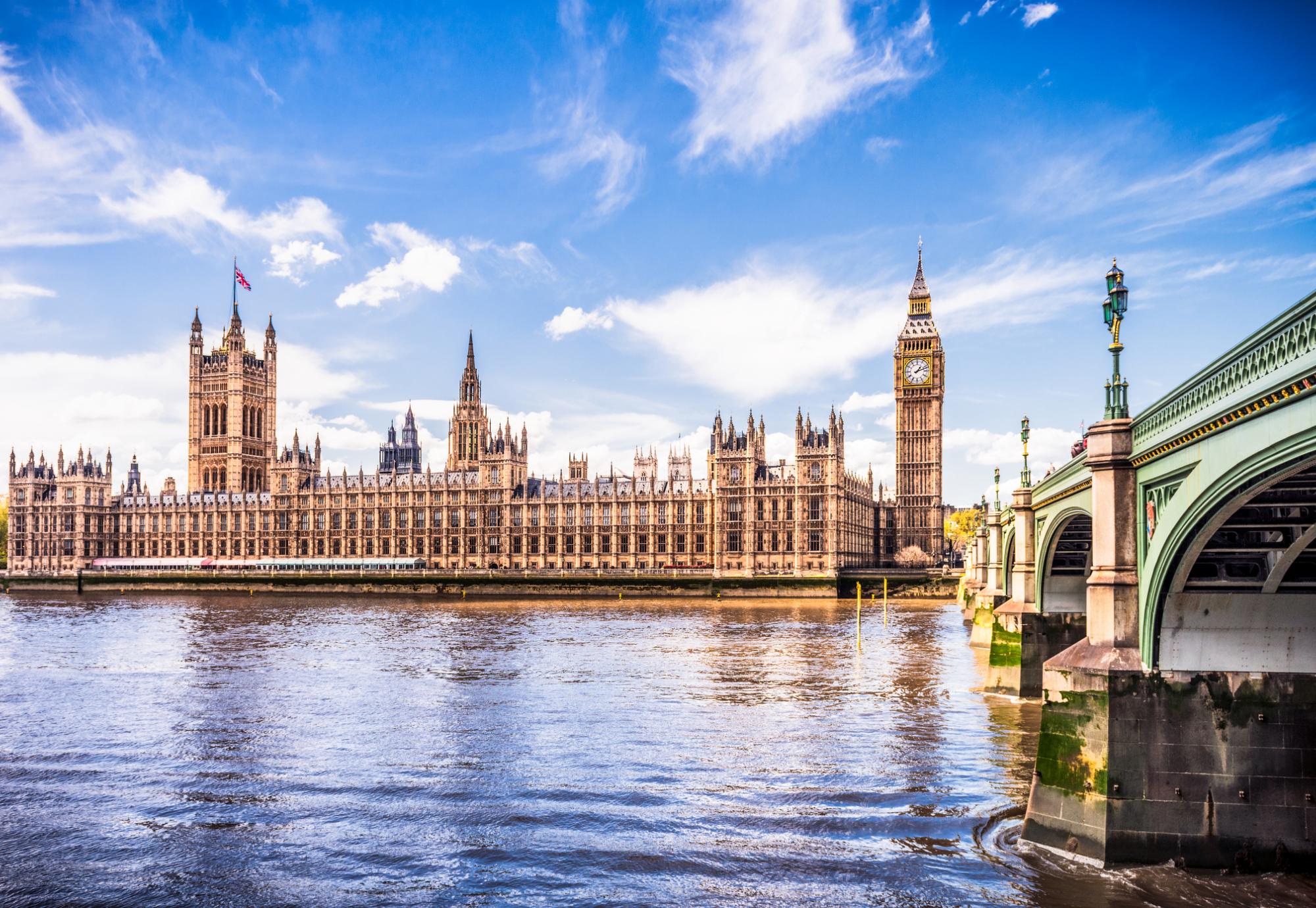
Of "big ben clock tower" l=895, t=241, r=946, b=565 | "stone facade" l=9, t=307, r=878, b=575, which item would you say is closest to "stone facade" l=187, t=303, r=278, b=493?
"stone facade" l=9, t=307, r=878, b=575

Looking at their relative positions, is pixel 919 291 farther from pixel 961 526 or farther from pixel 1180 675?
pixel 1180 675

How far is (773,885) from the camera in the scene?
1905cm

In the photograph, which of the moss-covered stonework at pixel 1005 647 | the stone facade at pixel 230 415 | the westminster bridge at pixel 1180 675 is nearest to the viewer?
the westminster bridge at pixel 1180 675

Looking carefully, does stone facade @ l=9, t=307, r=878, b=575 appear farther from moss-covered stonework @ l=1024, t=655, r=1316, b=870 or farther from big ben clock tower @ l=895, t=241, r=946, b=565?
moss-covered stonework @ l=1024, t=655, r=1316, b=870

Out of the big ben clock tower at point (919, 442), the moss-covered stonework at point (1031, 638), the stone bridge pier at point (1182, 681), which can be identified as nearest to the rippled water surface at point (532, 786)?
the stone bridge pier at point (1182, 681)

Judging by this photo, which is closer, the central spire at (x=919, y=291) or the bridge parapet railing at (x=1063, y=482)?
the bridge parapet railing at (x=1063, y=482)

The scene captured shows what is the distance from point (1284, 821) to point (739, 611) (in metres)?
71.7

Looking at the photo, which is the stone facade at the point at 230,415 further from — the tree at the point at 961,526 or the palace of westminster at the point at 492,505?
the tree at the point at 961,526

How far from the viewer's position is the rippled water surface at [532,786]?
62.7ft

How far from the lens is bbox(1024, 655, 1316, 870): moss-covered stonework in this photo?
17984 mm

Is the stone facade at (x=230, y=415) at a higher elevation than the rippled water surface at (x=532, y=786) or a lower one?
higher

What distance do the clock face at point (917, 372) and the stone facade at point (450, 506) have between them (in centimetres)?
1597

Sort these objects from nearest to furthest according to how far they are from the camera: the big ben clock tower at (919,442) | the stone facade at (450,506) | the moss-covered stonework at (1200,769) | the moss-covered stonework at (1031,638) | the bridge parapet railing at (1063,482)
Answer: the moss-covered stonework at (1200,769)
the bridge parapet railing at (1063,482)
the moss-covered stonework at (1031,638)
the stone facade at (450,506)
the big ben clock tower at (919,442)

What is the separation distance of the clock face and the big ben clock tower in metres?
0.09
